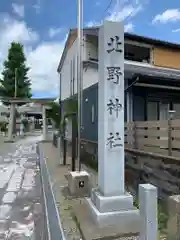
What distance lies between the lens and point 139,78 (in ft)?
27.5

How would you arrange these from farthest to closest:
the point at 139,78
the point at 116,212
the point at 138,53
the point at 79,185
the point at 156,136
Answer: the point at 138,53
the point at 139,78
the point at 156,136
the point at 79,185
the point at 116,212

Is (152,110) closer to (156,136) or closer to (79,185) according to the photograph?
(156,136)

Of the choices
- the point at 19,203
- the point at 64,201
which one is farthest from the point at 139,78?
the point at 19,203

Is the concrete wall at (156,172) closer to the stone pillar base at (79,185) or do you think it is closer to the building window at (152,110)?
the stone pillar base at (79,185)

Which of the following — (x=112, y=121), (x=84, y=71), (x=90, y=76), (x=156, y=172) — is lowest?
(x=156, y=172)

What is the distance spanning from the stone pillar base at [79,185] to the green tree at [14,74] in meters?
26.3

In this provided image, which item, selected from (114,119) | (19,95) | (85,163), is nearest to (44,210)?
(114,119)

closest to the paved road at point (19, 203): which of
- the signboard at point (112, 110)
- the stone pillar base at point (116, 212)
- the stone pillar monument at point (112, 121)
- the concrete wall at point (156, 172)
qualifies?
the stone pillar base at point (116, 212)

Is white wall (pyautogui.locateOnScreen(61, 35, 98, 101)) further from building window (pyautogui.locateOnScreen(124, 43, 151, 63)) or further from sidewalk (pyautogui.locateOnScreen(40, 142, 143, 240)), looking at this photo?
sidewalk (pyautogui.locateOnScreen(40, 142, 143, 240))

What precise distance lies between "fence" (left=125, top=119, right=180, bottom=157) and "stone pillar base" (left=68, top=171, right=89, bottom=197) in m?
1.98

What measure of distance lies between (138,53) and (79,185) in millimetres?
10969

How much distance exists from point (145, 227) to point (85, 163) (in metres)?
7.82

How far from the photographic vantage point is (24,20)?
15.8m

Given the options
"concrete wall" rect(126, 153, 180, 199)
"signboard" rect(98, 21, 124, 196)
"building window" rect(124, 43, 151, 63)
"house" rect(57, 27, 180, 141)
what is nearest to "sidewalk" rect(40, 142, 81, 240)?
"signboard" rect(98, 21, 124, 196)
